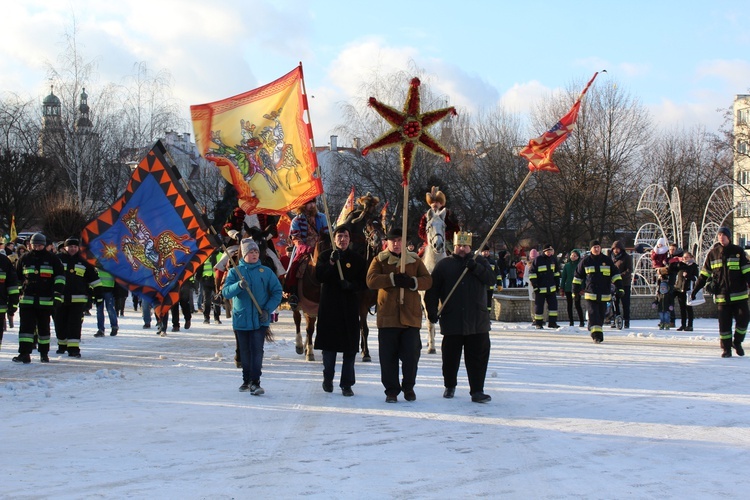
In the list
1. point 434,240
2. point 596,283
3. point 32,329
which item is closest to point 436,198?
point 434,240

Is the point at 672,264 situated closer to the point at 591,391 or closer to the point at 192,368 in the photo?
the point at 591,391

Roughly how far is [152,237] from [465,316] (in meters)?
4.26

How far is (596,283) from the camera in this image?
16672mm

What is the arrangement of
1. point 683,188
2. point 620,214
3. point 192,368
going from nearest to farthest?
1. point 192,368
2. point 620,214
3. point 683,188

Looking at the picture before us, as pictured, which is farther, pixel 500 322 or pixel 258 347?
pixel 500 322

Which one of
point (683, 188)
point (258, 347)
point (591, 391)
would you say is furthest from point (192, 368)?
point (683, 188)

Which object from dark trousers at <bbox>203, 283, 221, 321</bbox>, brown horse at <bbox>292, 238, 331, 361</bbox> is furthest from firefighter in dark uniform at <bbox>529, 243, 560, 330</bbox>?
brown horse at <bbox>292, 238, 331, 361</bbox>

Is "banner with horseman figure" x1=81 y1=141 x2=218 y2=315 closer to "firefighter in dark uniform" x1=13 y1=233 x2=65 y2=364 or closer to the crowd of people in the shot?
the crowd of people

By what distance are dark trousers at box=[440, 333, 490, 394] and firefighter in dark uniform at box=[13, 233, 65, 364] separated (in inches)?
270

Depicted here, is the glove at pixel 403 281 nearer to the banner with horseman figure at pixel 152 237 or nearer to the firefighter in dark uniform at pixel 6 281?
the banner with horseman figure at pixel 152 237

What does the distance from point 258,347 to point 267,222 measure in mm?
4882

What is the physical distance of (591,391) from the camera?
10.3 m

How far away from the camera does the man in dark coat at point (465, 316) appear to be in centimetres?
972

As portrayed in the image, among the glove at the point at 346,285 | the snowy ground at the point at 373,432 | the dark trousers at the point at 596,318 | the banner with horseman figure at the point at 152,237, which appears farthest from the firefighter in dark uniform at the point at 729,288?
the banner with horseman figure at the point at 152,237
